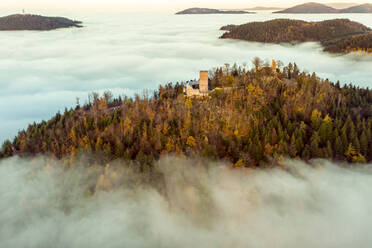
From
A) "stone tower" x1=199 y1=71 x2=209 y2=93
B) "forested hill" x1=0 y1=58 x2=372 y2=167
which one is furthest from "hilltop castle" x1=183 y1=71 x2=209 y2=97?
"forested hill" x1=0 y1=58 x2=372 y2=167

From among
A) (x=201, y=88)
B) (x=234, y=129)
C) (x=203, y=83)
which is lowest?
(x=234, y=129)

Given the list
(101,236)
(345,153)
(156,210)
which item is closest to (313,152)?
(345,153)

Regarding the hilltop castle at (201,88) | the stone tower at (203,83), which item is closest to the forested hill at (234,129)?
the hilltop castle at (201,88)

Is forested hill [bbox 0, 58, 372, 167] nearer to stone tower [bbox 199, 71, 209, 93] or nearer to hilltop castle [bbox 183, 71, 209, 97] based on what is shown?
hilltop castle [bbox 183, 71, 209, 97]

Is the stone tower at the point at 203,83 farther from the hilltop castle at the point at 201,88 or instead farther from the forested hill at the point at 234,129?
the forested hill at the point at 234,129

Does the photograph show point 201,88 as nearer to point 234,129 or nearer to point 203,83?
point 203,83

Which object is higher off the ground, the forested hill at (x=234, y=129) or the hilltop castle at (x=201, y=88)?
the hilltop castle at (x=201, y=88)


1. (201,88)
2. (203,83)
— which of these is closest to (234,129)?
(201,88)

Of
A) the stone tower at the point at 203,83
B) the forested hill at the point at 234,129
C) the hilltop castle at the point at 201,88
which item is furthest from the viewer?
the hilltop castle at the point at 201,88
